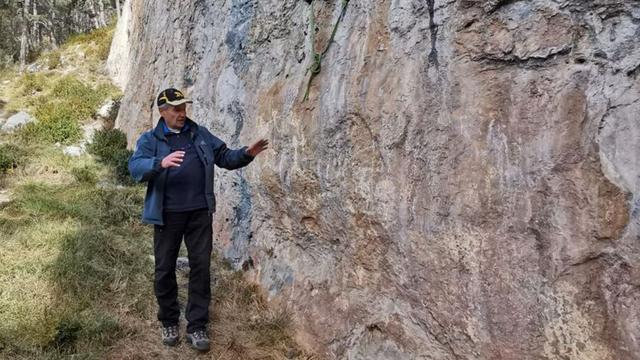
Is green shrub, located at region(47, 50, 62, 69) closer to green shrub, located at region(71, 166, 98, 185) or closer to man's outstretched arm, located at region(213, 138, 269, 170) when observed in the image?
green shrub, located at region(71, 166, 98, 185)

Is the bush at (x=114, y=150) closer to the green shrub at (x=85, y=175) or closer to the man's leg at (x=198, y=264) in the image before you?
the green shrub at (x=85, y=175)

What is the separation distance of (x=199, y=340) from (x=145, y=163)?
1.52m

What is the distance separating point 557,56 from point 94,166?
8808mm

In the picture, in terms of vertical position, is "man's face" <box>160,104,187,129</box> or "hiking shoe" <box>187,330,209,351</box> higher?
"man's face" <box>160,104,187,129</box>

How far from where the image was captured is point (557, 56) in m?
2.79

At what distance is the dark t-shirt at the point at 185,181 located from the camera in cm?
400

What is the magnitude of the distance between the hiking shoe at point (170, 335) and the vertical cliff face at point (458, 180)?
3.18 feet

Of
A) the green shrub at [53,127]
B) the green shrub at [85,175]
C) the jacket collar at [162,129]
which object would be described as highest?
the green shrub at [53,127]

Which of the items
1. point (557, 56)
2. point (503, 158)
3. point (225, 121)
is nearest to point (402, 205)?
point (503, 158)

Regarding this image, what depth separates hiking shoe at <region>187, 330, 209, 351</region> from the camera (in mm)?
4258

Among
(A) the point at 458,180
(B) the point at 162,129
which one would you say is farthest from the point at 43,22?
(A) the point at 458,180

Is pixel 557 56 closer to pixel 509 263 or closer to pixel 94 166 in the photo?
pixel 509 263

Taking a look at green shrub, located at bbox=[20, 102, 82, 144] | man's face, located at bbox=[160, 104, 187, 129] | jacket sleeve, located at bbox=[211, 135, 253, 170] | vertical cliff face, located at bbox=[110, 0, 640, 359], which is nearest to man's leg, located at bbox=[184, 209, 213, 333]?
jacket sleeve, located at bbox=[211, 135, 253, 170]

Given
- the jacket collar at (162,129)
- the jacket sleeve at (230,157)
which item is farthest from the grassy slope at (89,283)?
the jacket collar at (162,129)
